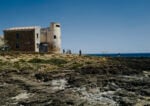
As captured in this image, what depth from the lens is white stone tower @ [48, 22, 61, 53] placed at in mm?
84375

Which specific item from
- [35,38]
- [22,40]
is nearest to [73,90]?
[35,38]

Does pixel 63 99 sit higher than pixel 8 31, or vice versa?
pixel 8 31

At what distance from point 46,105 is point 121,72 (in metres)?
16.1

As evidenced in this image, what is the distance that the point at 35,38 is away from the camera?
8219 cm

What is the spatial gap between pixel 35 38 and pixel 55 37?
19.8 ft

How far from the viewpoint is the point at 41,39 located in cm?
8569

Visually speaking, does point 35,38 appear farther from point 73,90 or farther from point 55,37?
point 73,90

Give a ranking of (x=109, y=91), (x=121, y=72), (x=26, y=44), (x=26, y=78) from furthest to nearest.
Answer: (x=26, y=44) → (x=121, y=72) → (x=26, y=78) → (x=109, y=91)

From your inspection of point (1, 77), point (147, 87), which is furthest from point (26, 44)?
point (147, 87)

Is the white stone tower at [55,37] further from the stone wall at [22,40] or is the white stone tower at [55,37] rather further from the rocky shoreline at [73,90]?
the rocky shoreline at [73,90]

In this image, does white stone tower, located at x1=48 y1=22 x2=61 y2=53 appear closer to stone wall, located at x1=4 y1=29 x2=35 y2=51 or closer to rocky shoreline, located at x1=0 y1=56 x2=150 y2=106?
stone wall, located at x1=4 y1=29 x2=35 y2=51

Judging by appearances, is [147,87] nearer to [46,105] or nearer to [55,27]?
[46,105]

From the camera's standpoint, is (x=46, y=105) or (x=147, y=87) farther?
(x=147, y=87)

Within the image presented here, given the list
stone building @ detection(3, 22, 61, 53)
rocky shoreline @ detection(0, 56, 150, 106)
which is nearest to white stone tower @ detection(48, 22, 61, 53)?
stone building @ detection(3, 22, 61, 53)
